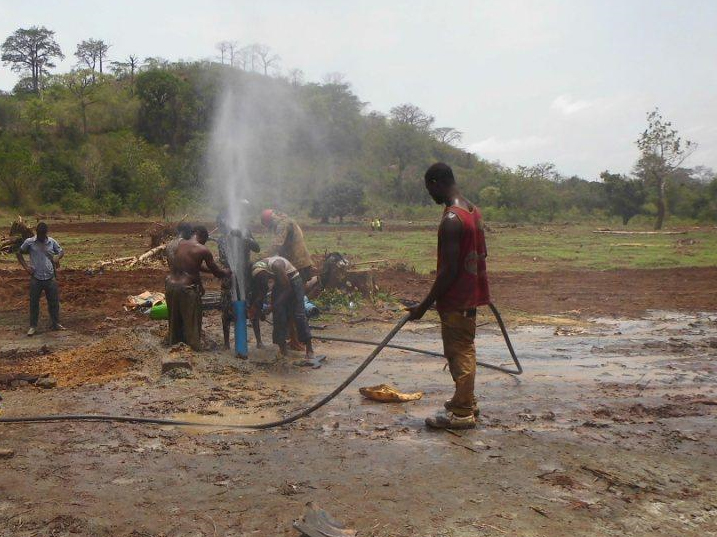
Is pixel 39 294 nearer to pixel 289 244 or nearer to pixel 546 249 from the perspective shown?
pixel 289 244

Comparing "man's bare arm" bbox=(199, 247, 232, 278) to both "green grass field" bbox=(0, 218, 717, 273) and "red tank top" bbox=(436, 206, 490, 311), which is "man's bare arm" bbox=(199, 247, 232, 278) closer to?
"red tank top" bbox=(436, 206, 490, 311)

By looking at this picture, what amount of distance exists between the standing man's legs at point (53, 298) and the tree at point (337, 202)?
95.0 ft

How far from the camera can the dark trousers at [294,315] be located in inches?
328

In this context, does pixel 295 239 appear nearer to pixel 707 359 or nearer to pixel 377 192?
pixel 707 359

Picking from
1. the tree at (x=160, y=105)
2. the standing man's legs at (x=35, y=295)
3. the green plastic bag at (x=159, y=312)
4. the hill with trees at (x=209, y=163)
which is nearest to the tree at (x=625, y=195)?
the hill with trees at (x=209, y=163)

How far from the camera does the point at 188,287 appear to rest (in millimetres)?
7969

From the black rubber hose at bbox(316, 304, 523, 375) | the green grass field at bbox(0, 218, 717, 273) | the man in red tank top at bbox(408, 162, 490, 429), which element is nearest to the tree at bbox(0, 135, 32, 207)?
the green grass field at bbox(0, 218, 717, 273)

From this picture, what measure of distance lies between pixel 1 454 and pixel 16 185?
134 ft

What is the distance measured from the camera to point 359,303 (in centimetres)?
1252

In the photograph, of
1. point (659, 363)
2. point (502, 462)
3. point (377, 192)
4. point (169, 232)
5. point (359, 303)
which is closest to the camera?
point (502, 462)

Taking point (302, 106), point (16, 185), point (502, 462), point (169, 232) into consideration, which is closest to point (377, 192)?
point (302, 106)

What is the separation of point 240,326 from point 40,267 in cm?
424

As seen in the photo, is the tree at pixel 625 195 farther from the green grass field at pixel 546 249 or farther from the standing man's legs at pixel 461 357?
the standing man's legs at pixel 461 357

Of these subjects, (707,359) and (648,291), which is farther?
(648,291)
